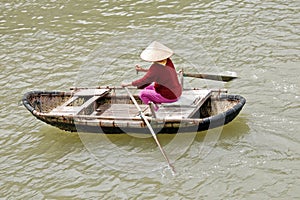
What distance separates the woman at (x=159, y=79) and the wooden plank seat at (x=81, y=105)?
0.98 m

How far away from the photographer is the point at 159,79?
9367 mm

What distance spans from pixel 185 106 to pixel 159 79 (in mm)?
679

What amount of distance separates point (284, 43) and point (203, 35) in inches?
79.8

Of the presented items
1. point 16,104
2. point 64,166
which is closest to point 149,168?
point 64,166

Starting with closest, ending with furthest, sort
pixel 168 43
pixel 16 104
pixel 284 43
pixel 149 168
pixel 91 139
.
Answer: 1. pixel 149 168
2. pixel 91 139
3. pixel 16 104
4. pixel 284 43
5. pixel 168 43

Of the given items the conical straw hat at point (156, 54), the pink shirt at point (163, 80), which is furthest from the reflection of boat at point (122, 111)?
the conical straw hat at point (156, 54)

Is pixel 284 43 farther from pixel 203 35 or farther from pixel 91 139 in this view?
pixel 91 139

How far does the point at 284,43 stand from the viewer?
12508mm

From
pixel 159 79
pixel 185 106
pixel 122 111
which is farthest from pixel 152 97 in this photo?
pixel 122 111

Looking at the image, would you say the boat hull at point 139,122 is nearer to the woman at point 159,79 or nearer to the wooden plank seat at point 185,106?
the wooden plank seat at point 185,106

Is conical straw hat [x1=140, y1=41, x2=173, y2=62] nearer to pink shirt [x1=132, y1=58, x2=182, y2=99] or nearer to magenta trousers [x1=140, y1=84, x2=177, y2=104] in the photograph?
pink shirt [x1=132, y1=58, x2=182, y2=99]

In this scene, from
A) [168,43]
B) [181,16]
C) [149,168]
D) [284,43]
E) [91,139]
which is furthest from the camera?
[181,16]

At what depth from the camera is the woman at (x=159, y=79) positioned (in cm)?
916

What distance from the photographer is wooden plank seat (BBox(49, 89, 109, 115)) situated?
9.88 m
